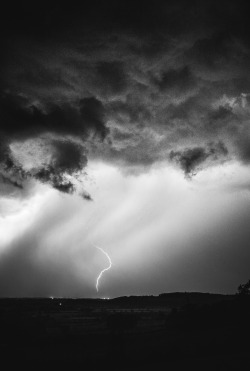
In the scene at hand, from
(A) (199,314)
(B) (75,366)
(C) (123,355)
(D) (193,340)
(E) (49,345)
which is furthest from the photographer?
(A) (199,314)

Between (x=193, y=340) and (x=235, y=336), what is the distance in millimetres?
4480

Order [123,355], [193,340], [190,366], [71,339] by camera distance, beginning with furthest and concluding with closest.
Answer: [71,339], [193,340], [123,355], [190,366]

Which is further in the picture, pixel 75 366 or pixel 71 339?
pixel 71 339

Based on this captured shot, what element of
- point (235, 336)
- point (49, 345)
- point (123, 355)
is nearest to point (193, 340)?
point (235, 336)

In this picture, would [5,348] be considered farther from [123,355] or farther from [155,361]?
[155,361]

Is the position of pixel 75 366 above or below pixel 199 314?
below

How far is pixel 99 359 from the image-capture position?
25469 millimetres

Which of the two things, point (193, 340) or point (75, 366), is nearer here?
point (75, 366)

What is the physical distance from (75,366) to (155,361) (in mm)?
6232

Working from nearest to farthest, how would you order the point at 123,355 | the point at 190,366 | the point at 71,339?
the point at 190,366
the point at 123,355
the point at 71,339

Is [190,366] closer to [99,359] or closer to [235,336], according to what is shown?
[99,359]

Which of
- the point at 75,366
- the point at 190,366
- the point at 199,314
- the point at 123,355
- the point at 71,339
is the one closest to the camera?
the point at 190,366

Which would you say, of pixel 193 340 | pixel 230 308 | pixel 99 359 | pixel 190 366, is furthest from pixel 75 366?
pixel 230 308

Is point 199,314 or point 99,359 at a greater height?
point 199,314
